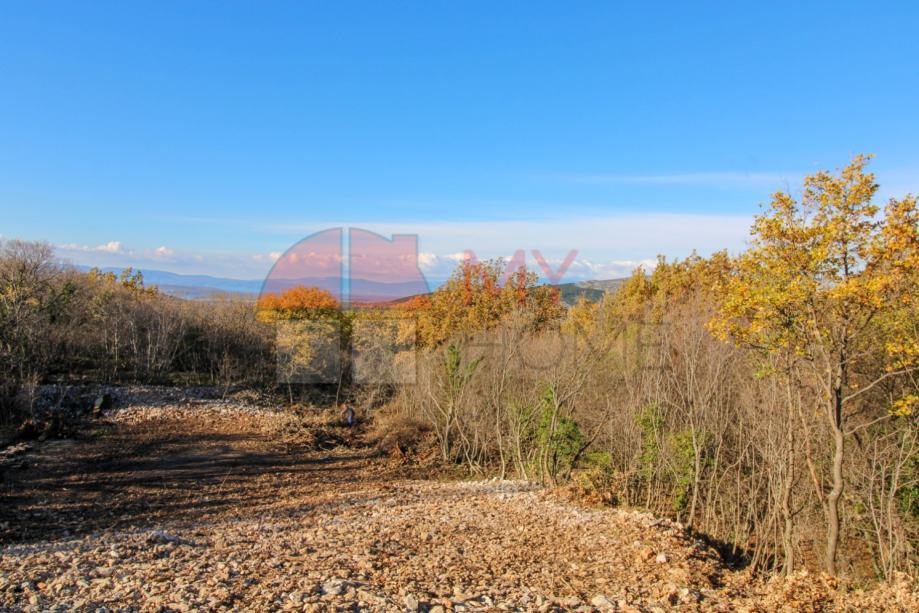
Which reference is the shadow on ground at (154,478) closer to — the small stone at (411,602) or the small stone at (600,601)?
the small stone at (411,602)

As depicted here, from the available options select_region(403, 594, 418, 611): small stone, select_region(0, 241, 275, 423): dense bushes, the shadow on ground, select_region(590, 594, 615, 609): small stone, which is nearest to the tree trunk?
select_region(590, 594, 615, 609): small stone

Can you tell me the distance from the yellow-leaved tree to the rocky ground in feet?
8.59

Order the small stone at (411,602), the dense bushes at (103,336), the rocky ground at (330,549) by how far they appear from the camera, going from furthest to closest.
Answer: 1. the dense bushes at (103,336)
2. the rocky ground at (330,549)
3. the small stone at (411,602)

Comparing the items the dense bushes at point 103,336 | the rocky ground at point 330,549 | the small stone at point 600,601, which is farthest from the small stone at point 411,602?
the dense bushes at point 103,336

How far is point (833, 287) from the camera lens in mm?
6762

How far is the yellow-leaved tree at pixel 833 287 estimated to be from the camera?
6.55 metres

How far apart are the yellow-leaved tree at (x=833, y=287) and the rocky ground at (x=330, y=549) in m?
2.62

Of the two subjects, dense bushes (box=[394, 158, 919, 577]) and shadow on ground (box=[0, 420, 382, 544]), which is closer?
dense bushes (box=[394, 158, 919, 577])

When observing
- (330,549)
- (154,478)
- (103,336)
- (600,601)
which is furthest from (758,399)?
(103,336)

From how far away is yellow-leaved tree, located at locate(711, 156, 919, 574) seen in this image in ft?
21.5

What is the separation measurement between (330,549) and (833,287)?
7.05 m

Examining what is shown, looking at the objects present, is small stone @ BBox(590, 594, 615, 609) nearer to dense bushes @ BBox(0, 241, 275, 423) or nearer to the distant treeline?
the distant treeline

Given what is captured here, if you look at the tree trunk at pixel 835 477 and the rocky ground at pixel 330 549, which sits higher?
the tree trunk at pixel 835 477

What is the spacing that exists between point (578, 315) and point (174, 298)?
2764 cm
